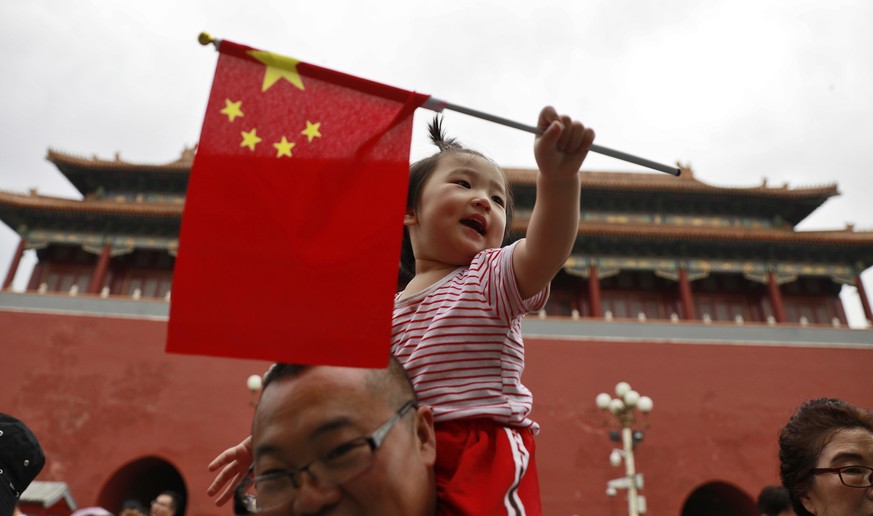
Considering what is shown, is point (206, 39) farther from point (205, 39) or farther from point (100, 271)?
point (100, 271)

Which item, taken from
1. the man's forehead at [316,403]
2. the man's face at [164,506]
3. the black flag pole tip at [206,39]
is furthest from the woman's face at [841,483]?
the man's face at [164,506]

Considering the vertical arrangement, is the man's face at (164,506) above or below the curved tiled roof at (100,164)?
below

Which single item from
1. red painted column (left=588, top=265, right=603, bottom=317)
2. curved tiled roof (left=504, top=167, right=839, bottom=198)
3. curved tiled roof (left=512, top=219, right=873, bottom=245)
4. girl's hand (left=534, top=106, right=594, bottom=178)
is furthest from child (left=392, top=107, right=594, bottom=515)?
curved tiled roof (left=504, top=167, right=839, bottom=198)

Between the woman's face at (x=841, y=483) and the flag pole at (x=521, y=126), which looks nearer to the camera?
the flag pole at (x=521, y=126)

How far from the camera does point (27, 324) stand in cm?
988

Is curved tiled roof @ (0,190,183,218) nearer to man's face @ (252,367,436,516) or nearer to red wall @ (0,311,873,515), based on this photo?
red wall @ (0,311,873,515)

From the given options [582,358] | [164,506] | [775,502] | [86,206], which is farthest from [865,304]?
[86,206]

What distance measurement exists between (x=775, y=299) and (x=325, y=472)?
12.8m

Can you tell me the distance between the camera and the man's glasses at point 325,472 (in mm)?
815

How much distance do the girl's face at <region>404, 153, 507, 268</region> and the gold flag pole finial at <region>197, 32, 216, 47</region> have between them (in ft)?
1.73

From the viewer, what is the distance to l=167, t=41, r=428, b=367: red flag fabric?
0.94m

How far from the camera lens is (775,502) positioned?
2.74 metres

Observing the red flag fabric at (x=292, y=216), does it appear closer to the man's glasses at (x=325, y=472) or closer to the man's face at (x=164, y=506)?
the man's glasses at (x=325, y=472)

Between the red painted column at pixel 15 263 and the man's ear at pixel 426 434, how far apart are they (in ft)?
43.2
